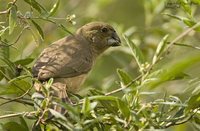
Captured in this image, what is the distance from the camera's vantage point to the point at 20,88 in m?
3.61

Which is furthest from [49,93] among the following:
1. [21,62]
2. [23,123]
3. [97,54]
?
[97,54]

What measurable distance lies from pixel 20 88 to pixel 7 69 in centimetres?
22

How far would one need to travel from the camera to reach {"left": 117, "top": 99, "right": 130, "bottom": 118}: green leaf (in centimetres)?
295

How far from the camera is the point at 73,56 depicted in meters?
5.36

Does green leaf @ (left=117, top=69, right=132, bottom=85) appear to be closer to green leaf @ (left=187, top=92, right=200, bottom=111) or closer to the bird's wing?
green leaf @ (left=187, top=92, right=200, bottom=111)

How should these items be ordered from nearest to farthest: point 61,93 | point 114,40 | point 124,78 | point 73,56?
point 124,78 → point 61,93 → point 73,56 → point 114,40

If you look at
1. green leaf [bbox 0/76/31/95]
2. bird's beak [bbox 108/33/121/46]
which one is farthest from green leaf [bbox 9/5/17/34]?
bird's beak [bbox 108/33/121/46]

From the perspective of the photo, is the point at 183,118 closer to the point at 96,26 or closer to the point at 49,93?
the point at 49,93

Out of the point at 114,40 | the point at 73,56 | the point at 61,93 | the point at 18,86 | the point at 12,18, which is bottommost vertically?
the point at 114,40

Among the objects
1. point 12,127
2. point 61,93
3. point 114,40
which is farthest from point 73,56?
point 12,127

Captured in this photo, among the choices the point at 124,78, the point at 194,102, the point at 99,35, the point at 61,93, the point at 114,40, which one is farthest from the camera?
the point at 99,35

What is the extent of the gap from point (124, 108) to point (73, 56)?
8.06ft

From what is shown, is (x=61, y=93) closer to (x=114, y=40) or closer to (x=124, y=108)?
(x=124, y=108)

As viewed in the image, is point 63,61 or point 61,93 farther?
point 63,61
